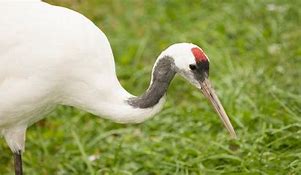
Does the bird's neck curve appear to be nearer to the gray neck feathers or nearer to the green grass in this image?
the gray neck feathers

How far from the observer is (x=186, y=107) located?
6543 mm

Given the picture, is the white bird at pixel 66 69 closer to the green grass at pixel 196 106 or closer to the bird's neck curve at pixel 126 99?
the bird's neck curve at pixel 126 99

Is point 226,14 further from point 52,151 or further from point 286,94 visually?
point 52,151

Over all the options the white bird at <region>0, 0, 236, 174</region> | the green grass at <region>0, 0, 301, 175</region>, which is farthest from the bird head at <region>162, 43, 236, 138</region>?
the green grass at <region>0, 0, 301, 175</region>

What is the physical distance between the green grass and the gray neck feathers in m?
0.93

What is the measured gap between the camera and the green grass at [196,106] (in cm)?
573

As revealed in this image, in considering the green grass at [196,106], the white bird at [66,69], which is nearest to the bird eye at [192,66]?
the white bird at [66,69]

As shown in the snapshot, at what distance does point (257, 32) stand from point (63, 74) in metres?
2.87

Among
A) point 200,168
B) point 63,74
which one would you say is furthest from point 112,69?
point 200,168

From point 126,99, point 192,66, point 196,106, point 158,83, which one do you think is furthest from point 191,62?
point 196,106

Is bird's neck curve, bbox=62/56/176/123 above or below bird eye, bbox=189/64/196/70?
below

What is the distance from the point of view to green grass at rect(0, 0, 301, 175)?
5730mm

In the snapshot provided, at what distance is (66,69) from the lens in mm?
4742

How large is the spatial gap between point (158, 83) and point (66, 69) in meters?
0.52
